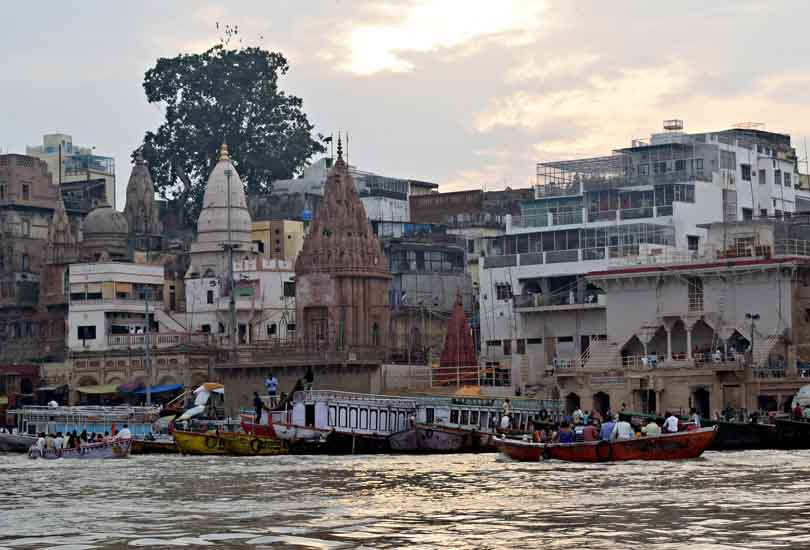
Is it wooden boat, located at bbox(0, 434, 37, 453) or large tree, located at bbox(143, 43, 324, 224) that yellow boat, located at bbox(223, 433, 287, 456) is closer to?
wooden boat, located at bbox(0, 434, 37, 453)

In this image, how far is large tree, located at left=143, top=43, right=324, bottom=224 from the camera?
120 m

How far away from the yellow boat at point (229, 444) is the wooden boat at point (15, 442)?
1022cm

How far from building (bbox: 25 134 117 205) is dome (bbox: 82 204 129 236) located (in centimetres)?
2251

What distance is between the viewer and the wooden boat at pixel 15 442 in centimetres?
7262

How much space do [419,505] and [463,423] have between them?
27.9 metres

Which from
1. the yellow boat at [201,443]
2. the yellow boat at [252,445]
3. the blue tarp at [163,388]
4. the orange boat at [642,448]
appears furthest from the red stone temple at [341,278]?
the orange boat at [642,448]

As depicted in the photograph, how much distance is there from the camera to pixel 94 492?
45062mm

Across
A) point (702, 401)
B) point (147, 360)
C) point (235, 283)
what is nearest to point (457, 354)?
point (702, 401)

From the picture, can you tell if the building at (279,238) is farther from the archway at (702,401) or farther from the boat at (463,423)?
the archway at (702,401)

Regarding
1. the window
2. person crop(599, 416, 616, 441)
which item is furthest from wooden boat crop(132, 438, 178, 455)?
the window

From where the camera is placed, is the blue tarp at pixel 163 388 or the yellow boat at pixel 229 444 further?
the blue tarp at pixel 163 388

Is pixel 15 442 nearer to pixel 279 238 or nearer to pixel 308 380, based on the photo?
pixel 308 380

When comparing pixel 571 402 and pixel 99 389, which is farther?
pixel 99 389

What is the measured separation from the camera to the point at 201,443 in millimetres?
64500
